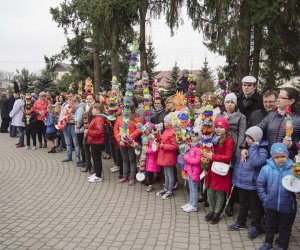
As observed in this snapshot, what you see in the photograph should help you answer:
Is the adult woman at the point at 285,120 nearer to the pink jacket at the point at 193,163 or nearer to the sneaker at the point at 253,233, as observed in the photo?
the sneaker at the point at 253,233

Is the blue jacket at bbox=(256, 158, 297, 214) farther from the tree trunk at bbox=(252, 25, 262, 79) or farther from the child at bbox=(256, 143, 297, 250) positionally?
the tree trunk at bbox=(252, 25, 262, 79)

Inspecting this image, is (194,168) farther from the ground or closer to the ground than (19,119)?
closer to the ground

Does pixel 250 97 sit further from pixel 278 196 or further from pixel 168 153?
pixel 278 196

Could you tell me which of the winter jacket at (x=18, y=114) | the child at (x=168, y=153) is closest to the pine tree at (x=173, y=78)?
the winter jacket at (x=18, y=114)

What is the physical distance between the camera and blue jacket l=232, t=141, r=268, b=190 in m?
4.66

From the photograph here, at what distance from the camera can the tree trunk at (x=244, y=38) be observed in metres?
9.95

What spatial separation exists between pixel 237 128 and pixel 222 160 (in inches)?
23.4

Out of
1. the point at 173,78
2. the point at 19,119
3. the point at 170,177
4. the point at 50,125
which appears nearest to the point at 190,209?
the point at 170,177

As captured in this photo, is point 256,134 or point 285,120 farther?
point 256,134

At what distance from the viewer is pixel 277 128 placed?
4613 millimetres

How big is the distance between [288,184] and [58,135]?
28.0 ft

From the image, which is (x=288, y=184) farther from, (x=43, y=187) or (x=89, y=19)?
(x=89, y=19)

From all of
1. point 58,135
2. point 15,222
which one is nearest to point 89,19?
point 58,135

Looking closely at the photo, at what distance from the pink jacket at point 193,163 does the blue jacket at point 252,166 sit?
855mm
